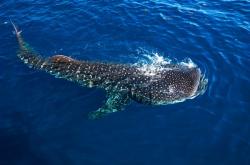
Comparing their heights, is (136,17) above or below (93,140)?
above

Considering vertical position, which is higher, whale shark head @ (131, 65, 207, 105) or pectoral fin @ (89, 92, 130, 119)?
whale shark head @ (131, 65, 207, 105)

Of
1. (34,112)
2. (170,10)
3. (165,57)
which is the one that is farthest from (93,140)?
(170,10)

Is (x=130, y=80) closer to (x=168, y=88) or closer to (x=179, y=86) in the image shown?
(x=168, y=88)

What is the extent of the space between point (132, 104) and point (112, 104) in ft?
2.67

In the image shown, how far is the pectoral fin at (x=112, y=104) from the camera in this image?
50.4 feet

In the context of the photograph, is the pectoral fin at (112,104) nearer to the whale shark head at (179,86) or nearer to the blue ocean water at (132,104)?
the blue ocean water at (132,104)

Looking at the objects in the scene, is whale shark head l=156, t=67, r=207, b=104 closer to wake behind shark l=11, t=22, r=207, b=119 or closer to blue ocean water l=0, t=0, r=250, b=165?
wake behind shark l=11, t=22, r=207, b=119

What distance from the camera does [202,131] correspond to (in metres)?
15.0

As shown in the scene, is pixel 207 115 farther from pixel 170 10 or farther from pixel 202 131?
pixel 170 10

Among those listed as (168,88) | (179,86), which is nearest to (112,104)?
(168,88)

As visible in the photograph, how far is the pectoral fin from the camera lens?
1538 centimetres

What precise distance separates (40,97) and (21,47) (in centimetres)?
407

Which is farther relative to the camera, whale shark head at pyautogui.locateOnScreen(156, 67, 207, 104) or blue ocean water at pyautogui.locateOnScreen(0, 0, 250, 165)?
whale shark head at pyautogui.locateOnScreen(156, 67, 207, 104)

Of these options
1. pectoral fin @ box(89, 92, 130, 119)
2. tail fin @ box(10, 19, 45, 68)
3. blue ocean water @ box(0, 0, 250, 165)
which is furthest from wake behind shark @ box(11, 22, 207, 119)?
tail fin @ box(10, 19, 45, 68)
